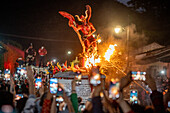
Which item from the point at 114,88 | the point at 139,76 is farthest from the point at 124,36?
the point at 114,88

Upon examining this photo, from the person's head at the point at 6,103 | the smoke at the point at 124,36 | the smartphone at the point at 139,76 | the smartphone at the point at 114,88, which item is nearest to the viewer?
the person's head at the point at 6,103

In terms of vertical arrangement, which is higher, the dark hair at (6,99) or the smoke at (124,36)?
the smoke at (124,36)

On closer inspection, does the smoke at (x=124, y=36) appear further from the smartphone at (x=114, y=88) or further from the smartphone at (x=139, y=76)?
the smartphone at (x=114, y=88)

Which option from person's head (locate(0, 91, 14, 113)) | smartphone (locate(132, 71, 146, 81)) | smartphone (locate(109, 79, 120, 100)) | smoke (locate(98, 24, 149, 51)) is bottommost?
person's head (locate(0, 91, 14, 113))

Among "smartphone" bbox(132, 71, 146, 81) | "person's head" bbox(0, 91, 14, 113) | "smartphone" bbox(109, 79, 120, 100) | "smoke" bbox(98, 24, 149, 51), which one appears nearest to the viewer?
"person's head" bbox(0, 91, 14, 113)

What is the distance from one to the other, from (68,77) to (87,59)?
2237 millimetres

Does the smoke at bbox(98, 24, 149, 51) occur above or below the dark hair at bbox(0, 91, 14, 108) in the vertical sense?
above

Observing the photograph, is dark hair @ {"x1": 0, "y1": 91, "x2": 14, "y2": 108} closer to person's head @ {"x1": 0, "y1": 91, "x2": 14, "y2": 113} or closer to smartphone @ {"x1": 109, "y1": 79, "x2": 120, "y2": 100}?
person's head @ {"x1": 0, "y1": 91, "x2": 14, "y2": 113}

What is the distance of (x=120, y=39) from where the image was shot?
3253 cm

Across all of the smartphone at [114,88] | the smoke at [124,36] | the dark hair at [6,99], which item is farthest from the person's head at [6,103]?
the smoke at [124,36]

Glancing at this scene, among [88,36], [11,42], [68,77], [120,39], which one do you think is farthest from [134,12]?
[68,77]

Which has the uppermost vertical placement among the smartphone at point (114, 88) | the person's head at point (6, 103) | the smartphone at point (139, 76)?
the smartphone at point (139, 76)

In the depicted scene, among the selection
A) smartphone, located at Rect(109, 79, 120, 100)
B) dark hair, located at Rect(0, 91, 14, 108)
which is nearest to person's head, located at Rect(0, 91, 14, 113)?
dark hair, located at Rect(0, 91, 14, 108)

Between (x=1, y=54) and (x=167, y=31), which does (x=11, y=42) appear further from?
(x=167, y=31)
